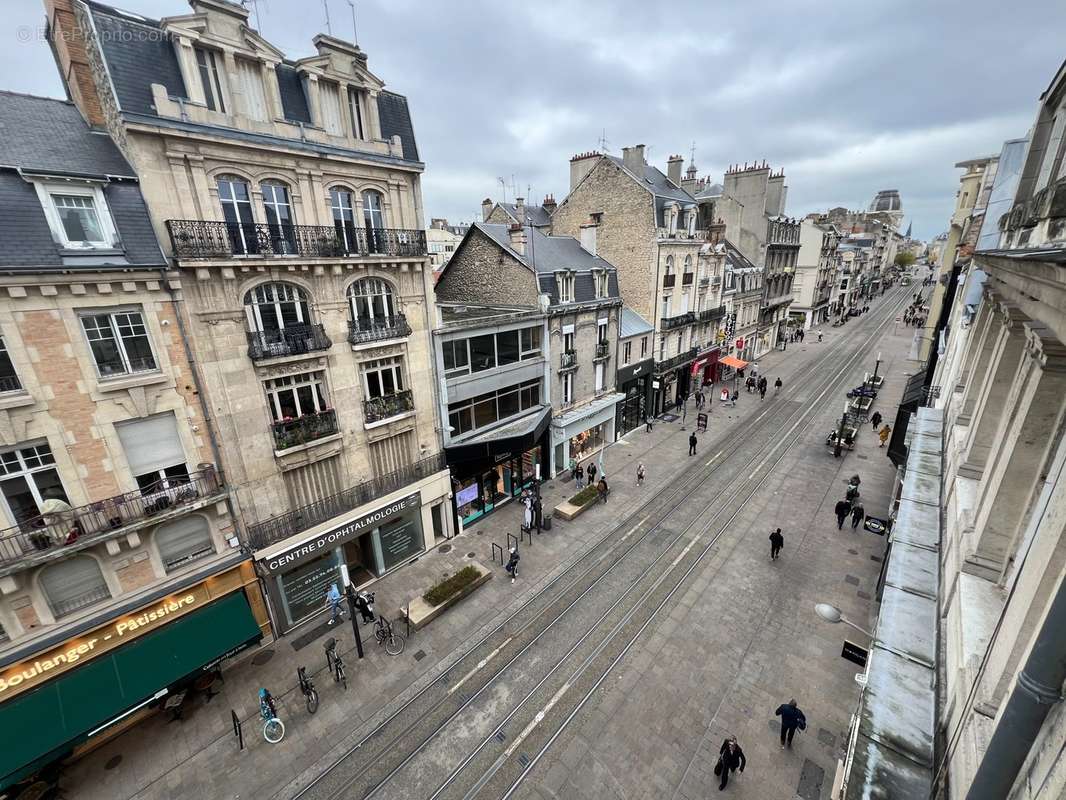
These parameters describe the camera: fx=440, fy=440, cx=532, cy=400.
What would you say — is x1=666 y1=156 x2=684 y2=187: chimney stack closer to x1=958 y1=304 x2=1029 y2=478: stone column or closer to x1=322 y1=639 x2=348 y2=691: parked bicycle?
x1=958 y1=304 x2=1029 y2=478: stone column

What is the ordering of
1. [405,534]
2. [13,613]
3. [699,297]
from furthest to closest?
[699,297] → [405,534] → [13,613]

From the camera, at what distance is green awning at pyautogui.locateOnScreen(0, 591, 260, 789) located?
9.50 metres

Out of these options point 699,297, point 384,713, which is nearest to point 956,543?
point 384,713

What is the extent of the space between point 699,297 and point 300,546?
31.1 metres

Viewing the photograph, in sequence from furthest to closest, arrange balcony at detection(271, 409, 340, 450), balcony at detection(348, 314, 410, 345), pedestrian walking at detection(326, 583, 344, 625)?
pedestrian walking at detection(326, 583, 344, 625)
balcony at detection(348, 314, 410, 345)
balcony at detection(271, 409, 340, 450)

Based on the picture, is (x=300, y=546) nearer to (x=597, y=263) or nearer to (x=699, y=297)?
(x=597, y=263)

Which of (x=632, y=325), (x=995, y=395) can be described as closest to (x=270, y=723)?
(x=995, y=395)

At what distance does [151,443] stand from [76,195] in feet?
19.5

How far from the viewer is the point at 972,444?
30.6 ft

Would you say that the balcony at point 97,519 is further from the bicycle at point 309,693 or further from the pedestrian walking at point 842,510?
the pedestrian walking at point 842,510

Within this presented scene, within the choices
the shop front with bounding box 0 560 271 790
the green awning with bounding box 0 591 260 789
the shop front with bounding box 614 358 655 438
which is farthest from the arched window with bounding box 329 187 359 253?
the shop front with bounding box 614 358 655 438

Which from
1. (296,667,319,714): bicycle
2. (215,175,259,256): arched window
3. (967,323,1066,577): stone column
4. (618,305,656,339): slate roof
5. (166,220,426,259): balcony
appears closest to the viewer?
(967,323,1066,577): stone column

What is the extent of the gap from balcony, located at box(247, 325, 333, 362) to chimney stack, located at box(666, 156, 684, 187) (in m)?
31.8

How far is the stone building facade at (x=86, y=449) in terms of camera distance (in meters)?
9.50
